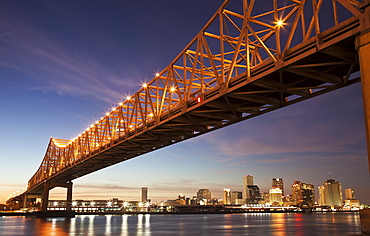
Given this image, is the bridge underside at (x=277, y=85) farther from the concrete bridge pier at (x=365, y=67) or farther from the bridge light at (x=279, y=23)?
the bridge light at (x=279, y=23)

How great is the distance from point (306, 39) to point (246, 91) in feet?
24.1

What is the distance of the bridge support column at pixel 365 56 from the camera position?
16094 mm

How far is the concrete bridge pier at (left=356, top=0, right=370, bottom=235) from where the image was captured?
15969 millimetres

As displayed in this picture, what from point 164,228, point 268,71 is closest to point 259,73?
point 268,71

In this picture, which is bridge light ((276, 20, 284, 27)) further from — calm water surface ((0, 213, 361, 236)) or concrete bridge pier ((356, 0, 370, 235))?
calm water surface ((0, 213, 361, 236))

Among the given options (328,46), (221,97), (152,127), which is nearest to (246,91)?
(221,97)

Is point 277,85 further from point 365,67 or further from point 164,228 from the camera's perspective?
point 164,228

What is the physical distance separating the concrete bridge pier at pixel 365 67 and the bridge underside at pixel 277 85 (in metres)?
0.93

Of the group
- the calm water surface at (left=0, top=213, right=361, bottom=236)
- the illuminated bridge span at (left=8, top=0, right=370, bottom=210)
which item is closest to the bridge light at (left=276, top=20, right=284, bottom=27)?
the illuminated bridge span at (left=8, top=0, right=370, bottom=210)

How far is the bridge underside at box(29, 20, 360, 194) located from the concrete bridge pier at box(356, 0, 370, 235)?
0.93m

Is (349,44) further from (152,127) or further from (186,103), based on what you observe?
(152,127)

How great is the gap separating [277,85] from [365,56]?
10.4 meters

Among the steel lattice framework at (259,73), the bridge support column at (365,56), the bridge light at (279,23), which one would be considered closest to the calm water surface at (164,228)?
the steel lattice framework at (259,73)

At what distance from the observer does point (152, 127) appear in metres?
41.8
